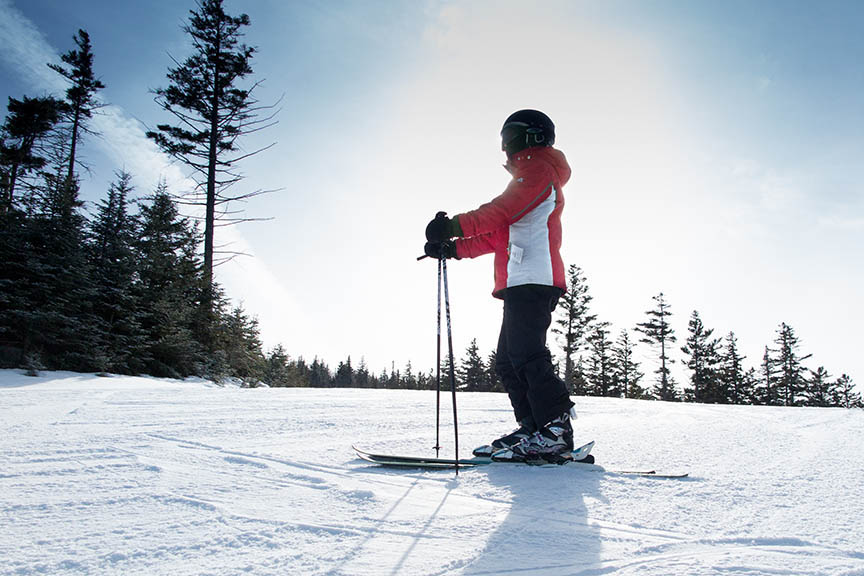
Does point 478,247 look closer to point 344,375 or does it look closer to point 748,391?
point 748,391

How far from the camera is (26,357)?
7.67 m

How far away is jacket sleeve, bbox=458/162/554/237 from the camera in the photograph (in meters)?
2.36

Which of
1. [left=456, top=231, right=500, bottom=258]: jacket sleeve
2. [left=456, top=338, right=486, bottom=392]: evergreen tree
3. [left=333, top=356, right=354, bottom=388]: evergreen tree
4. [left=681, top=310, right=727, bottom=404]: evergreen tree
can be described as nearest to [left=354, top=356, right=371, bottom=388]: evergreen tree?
[left=333, top=356, right=354, bottom=388]: evergreen tree

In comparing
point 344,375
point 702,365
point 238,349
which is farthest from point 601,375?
point 344,375

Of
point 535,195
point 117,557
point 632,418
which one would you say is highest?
point 535,195

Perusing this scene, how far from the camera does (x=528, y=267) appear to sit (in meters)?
2.35

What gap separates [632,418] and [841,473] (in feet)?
7.09

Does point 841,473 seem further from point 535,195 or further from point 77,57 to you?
point 77,57

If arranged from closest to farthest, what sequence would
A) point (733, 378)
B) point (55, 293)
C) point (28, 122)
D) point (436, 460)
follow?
point (436, 460) → point (55, 293) → point (28, 122) → point (733, 378)

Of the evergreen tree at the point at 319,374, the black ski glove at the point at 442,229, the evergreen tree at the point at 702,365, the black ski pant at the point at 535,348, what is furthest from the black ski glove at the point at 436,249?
the evergreen tree at the point at 319,374

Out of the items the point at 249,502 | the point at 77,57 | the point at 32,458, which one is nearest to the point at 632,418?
the point at 249,502

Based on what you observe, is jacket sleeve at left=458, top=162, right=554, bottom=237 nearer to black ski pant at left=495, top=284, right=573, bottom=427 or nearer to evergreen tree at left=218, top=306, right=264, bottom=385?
black ski pant at left=495, top=284, right=573, bottom=427

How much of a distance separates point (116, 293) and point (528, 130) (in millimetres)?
10694

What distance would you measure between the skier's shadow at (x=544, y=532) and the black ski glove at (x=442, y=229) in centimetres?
130
